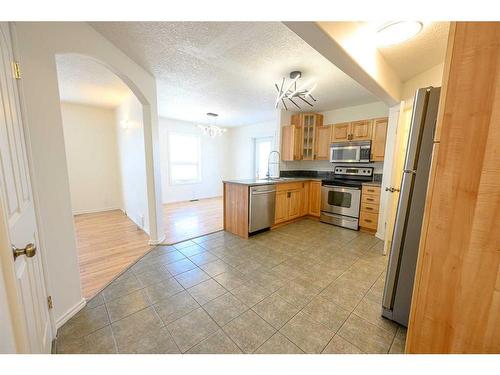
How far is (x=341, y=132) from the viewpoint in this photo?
153 inches

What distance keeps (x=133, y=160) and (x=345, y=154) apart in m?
4.05

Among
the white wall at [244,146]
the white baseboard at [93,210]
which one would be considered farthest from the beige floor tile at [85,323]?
the white wall at [244,146]

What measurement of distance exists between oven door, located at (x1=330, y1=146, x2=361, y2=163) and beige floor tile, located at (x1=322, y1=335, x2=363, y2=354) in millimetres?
3092

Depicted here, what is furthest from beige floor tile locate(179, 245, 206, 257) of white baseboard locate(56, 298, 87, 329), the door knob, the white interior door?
the door knob

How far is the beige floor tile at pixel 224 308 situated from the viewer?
1525 millimetres

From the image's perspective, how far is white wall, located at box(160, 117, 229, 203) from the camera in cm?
550

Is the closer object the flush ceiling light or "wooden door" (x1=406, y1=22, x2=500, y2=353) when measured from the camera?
"wooden door" (x1=406, y1=22, x2=500, y2=353)

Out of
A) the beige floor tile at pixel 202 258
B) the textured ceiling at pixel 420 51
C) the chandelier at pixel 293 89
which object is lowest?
the beige floor tile at pixel 202 258

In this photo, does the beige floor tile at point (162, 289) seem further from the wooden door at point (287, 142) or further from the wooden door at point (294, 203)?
the wooden door at point (287, 142)

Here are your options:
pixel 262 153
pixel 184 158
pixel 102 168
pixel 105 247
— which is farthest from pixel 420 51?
pixel 102 168

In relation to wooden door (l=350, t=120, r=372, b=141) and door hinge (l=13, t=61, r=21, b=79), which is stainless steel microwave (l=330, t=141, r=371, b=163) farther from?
door hinge (l=13, t=61, r=21, b=79)

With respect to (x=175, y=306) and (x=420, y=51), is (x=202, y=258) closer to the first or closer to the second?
(x=175, y=306)

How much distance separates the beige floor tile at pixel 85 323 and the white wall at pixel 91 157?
389 cm

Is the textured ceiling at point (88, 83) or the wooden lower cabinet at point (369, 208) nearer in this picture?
the textured ceiling at point (88, 83)
